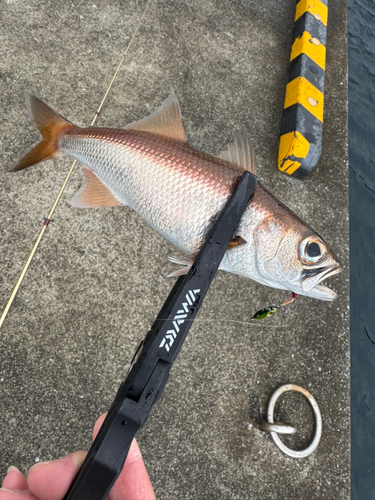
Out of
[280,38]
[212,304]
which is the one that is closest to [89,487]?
[212,304]

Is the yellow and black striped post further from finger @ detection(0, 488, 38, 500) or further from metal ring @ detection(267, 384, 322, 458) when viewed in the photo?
finger @ detection(0, 488, 38, 500)

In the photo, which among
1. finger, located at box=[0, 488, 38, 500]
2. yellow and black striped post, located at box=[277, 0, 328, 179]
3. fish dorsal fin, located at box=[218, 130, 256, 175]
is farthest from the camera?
yellow and black striped post, located at box=[277, 0, 328, 179]

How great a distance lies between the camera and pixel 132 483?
1056mm

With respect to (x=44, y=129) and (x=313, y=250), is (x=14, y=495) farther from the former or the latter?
(x=44, y=129)

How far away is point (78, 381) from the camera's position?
6.85 ft

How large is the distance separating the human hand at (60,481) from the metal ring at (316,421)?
1.38m

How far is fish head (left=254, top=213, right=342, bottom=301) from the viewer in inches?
59.0

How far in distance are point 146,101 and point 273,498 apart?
3.08 meters

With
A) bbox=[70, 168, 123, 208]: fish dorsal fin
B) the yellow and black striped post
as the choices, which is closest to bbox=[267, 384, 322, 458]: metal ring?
bbox=[70, 168, 123, 208]: fish dorsal fin

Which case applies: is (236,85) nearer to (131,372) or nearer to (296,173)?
(296,173)

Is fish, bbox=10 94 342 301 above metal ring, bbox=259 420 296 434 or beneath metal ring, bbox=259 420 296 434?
above

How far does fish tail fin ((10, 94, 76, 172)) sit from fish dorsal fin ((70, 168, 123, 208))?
10.7 inches

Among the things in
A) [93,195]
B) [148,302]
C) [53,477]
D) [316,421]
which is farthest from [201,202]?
[316,421]

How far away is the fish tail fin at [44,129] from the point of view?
189cm
